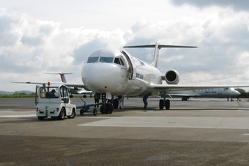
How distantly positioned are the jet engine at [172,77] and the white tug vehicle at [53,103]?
546 inches

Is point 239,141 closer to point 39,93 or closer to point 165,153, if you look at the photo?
point 165,153

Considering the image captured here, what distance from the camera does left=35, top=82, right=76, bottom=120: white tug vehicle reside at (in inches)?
664

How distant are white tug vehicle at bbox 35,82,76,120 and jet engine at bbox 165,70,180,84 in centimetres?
1386

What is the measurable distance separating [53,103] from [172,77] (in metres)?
15.5

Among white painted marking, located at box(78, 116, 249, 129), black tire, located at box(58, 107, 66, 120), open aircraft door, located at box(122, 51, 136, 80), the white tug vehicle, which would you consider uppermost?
open aircraft door, located at box(122, 51, 136, 80)

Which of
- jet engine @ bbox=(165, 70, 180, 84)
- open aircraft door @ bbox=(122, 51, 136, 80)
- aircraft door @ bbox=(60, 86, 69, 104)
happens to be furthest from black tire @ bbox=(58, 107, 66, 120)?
jet engine @ bbox=(165, 70, 180, 84)

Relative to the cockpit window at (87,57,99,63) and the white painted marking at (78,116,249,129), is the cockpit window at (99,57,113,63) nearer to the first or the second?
the cockpit window at (87,57,99,63)

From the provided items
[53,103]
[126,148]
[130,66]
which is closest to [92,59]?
[130,66]

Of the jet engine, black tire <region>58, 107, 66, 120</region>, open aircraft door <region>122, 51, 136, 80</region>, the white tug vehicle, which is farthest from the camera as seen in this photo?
the jet engine

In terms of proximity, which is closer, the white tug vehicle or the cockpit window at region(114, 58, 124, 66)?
the white tug vehicle

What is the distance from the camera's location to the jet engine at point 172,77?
100ft

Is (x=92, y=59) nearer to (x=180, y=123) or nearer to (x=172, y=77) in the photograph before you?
(x=180, y=123)

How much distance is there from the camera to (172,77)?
30.9 meters

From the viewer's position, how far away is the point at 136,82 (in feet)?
81.6
